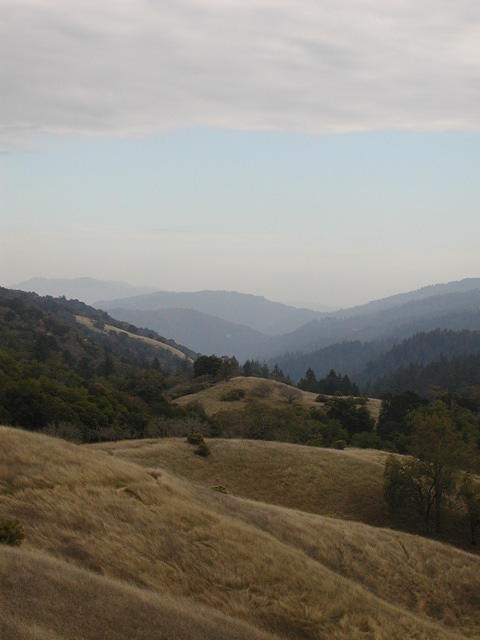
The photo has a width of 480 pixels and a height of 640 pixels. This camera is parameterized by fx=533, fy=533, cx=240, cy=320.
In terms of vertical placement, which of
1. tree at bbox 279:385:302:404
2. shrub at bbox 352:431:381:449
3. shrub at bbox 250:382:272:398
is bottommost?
shrub at bbox 352:431:381:449

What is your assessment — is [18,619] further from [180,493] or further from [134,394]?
[134,394]

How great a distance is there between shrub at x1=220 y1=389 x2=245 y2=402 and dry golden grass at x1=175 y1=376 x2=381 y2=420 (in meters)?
0.66

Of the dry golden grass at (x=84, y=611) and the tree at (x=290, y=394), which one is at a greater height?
the dry golden grass at (x=84, y=611)

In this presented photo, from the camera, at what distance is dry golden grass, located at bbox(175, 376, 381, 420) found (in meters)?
99.7

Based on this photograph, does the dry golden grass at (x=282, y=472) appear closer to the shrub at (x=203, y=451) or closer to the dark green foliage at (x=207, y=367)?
the shrub at (x=203, y=451)

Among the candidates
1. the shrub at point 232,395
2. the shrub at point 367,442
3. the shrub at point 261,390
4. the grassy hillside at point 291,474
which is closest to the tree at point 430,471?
the grassy hillside at point 291,474

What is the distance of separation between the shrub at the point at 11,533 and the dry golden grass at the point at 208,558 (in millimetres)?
487

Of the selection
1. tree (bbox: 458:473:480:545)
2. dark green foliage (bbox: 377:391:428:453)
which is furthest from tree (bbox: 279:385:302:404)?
tree (bbox: 458:473:480:545)

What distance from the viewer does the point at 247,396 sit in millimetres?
105875

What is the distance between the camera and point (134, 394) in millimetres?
95125

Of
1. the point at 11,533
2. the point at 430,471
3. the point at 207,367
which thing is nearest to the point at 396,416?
the point at 207,367

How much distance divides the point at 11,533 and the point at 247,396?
91673 millimetres

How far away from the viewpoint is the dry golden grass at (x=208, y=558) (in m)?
15.1

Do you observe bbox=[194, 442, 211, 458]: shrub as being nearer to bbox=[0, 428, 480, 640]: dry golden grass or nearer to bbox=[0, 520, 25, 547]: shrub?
bbox=[0, 428, 480, 640]: dry golden grass
